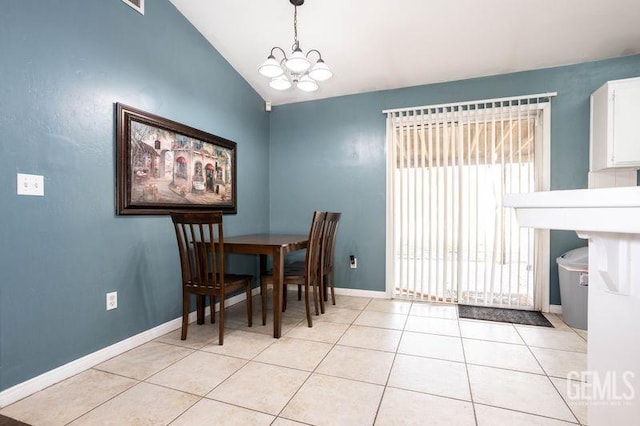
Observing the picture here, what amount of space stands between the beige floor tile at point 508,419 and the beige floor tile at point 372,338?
77 cm

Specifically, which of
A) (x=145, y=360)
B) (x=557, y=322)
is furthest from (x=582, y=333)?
(x=145, y=360)

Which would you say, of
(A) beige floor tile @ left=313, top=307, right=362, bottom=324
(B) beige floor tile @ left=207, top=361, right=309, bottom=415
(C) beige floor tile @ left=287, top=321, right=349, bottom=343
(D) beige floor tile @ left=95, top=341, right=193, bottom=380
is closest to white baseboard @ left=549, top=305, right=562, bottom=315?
(A) beige floor tile @ left=313, top=307, right=362, bottom=324

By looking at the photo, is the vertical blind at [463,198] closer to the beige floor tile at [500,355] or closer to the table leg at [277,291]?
the beige floor tile at [500,355]

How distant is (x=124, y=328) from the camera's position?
2.21 metres

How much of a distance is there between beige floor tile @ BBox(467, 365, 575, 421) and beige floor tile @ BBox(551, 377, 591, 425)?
29 millimetres

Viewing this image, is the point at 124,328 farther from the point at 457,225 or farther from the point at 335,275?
the point at 457,225

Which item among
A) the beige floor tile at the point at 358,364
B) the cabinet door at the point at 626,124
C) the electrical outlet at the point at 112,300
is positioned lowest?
the beige floor tile at the point at 358,364

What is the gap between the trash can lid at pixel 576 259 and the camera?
8.58ft

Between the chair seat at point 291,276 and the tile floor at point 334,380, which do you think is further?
the chair seat at point 291,276

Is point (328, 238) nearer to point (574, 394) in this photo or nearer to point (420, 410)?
point (420, 410)

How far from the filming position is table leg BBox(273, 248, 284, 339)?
2.42 metres

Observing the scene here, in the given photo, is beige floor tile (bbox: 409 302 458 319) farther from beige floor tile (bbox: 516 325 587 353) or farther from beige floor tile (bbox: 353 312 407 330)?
beige floor tile (bbox: 516 325 587 353)

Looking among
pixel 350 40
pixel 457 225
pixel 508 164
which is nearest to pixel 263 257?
pixel 457 225

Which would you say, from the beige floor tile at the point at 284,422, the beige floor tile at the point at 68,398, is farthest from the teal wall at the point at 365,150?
the beige floor tile at the point at 68,398
